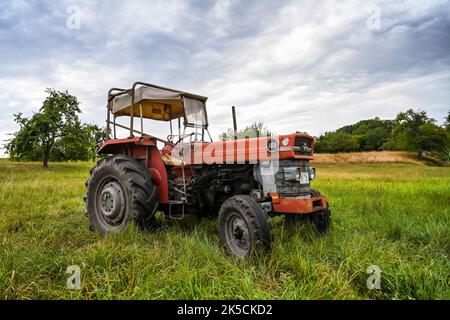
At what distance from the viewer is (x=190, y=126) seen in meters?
4.74

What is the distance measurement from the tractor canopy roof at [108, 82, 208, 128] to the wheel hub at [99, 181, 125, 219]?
3.75 ft

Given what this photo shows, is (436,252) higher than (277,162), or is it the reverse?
(277,162)

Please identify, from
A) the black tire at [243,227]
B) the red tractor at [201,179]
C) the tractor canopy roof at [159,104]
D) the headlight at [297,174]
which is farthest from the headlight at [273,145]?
the tractor canopy roof at [159,104]

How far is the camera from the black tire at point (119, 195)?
4.05 m

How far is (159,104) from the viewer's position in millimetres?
5285

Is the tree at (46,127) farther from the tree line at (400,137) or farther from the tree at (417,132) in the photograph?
the tree at (417,132)

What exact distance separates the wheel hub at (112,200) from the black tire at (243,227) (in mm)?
1624

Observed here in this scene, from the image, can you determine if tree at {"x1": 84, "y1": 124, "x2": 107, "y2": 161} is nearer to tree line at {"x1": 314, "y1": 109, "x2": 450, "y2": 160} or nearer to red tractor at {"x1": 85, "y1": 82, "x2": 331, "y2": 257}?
red tractor at {"x1": 85, "y1": 82, "x2": 331, "y2": 257}

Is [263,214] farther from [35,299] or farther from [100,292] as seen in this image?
[35,299]

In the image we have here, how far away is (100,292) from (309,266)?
70.4 inches

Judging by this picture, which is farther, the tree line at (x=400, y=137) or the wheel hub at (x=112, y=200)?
the tree line at (x=400, y=137)
